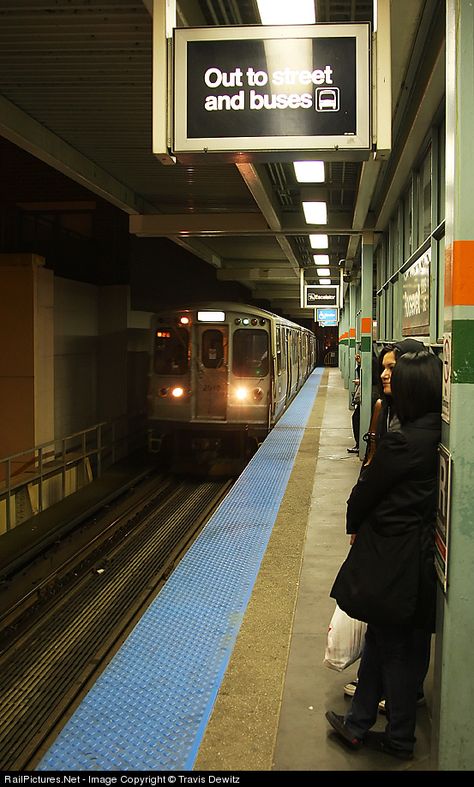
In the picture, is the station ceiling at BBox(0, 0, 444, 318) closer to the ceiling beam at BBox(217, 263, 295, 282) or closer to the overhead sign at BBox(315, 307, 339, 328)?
the ceiling beam at BBox(217, 263, 295, 282)

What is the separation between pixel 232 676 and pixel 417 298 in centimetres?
345

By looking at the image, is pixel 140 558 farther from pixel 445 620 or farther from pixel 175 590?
pixel 445 620

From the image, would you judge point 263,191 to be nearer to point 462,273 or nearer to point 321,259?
point 462,273

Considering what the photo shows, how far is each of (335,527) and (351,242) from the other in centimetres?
748

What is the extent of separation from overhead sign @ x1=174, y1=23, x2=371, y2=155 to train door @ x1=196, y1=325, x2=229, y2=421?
861cm

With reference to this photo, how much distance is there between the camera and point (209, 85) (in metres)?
3.12

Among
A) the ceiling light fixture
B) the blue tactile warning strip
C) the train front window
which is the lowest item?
the blue tactile warning strip

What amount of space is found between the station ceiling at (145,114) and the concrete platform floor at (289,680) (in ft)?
7.72

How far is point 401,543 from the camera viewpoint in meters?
2.50

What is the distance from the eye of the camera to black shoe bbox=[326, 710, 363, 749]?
264cm

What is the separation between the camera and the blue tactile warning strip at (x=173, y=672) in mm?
2477

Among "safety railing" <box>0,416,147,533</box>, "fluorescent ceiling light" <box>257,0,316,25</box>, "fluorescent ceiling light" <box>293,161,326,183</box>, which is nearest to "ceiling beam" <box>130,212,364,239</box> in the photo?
"fluorescent ceiling light" <box>293,161,326,183</box>
